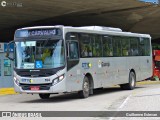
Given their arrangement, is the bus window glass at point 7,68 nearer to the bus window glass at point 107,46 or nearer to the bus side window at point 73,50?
the bus window glass at point 107,46

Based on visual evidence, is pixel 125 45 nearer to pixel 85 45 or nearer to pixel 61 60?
pixel 85 45

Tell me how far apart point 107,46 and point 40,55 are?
4.73 metres

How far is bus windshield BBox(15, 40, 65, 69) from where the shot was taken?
56.8ft

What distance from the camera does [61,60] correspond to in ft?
56.9

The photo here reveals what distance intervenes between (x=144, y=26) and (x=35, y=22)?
1509 cm

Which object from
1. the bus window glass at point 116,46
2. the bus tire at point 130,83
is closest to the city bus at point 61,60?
the bus window glass at point 116,46

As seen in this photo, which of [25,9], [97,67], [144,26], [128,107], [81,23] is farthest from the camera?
[144,26]

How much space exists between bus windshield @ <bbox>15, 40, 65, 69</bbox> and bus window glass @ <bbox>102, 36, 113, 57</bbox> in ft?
12.6

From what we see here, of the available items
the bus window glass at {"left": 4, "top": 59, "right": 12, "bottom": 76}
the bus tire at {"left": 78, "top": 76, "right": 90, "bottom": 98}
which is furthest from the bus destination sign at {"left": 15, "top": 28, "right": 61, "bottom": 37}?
the bus window glass at {"left": 4, "top": 59, "right": 12, "bottom": 76}

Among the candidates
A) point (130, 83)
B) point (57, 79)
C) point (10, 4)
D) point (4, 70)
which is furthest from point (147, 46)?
point (57, 79)

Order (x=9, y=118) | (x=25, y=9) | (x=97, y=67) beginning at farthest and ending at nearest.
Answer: (x=25, y=9) < (x=97, y=67) < (x=9, y=118)

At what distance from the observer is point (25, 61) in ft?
58.0

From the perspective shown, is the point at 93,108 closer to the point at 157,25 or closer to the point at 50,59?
the point at 50,59

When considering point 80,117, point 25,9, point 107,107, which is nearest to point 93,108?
point 107,107
